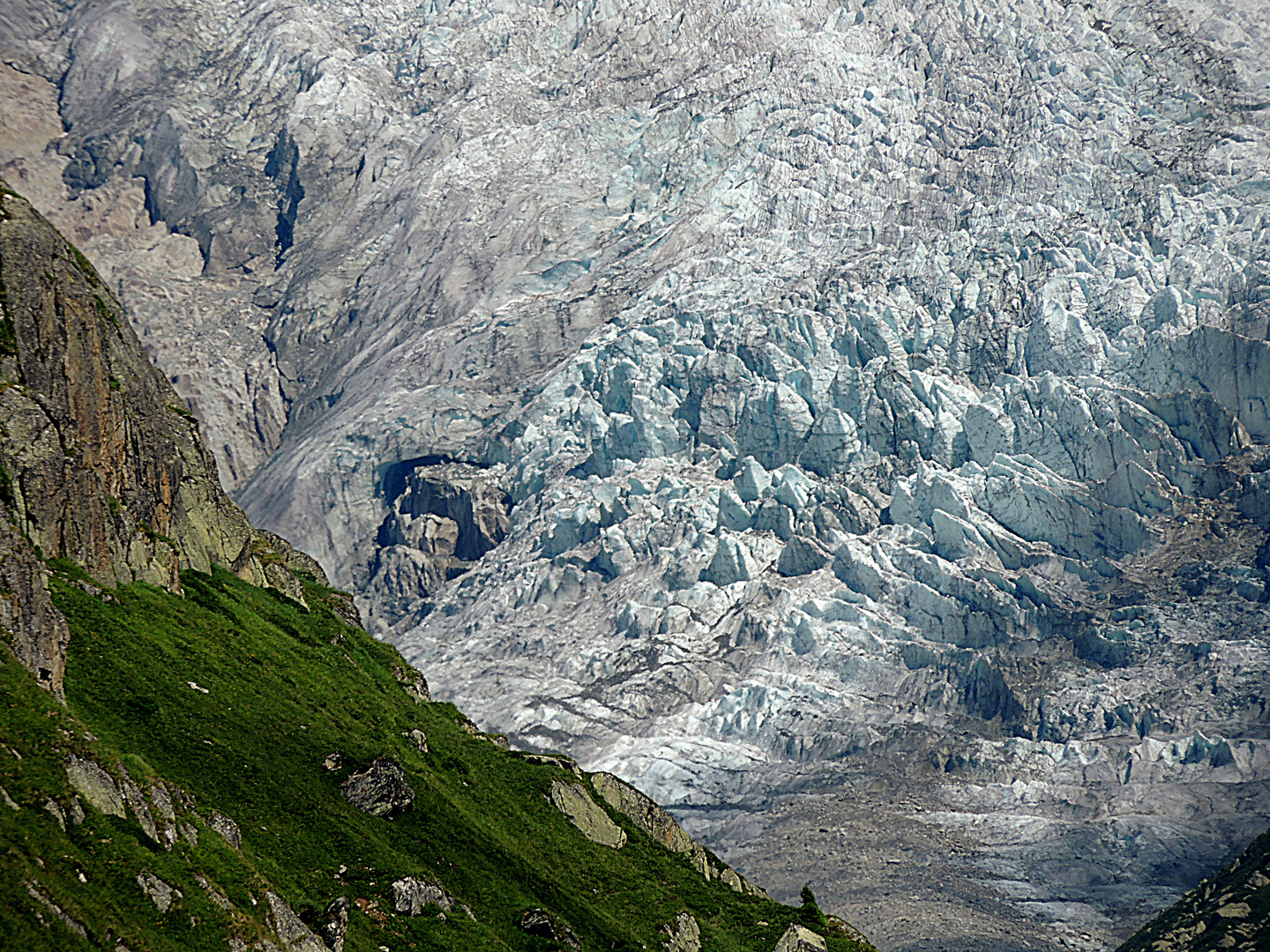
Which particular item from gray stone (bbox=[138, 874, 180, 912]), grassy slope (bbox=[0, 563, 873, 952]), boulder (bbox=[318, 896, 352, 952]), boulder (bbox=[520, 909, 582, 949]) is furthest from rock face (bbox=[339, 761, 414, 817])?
gray stone (bbox=[138, 874, 180, 912])

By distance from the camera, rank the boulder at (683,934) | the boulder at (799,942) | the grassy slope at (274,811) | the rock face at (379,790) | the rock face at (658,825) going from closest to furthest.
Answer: the grassy slope at (274,811) → the rock face at (379,790) → the boulder at (683,934) → the boulder at (799,942) → the rock face at (658,825)

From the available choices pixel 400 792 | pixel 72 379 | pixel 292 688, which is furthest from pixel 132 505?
pixel 400 792

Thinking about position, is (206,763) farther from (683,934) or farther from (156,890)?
(683,934)

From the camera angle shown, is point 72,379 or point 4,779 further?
point 72,379

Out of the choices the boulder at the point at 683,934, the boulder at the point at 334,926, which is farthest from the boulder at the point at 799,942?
the boulder at the point at 334,926

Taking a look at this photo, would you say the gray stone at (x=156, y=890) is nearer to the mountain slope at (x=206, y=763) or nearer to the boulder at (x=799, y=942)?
the mountain slope at (x=206, y=763)

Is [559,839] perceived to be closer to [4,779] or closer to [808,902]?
[808,902]

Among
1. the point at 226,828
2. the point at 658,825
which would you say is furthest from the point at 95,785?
the point at 658,825
